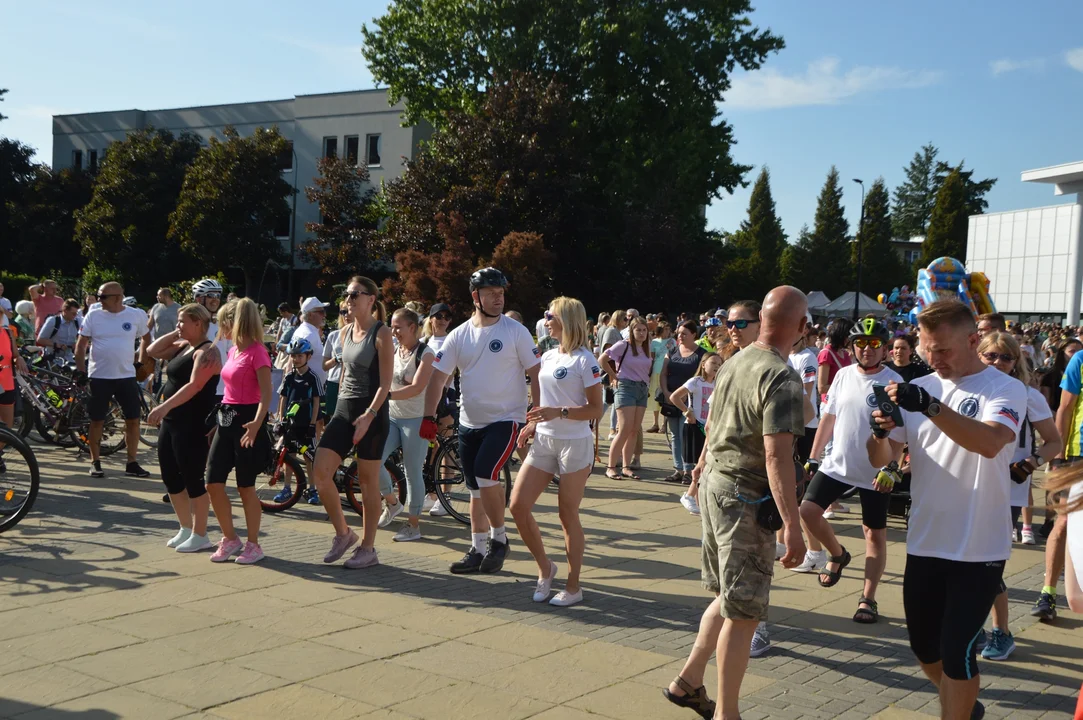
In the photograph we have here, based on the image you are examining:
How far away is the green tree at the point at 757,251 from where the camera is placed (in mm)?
51812

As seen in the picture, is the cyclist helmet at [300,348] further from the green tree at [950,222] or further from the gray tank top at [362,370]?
the green tree at [950,222]

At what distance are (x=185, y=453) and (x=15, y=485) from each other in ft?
5.89

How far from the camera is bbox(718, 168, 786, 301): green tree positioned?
51.8 metres

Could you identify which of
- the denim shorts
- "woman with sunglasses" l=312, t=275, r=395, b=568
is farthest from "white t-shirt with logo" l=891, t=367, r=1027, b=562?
the denim shorts

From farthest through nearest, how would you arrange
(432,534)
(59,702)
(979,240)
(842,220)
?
(842,220)
(979,240)
(432,534)
(59,702)

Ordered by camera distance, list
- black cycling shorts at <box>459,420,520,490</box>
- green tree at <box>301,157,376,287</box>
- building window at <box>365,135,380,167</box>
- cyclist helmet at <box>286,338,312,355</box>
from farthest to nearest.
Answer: building window at <box>365,135,380,167</box>, green tree at <box>301,157,376,287</box>, cyclist helmet at <box>286,338,312,355</box>, black cycling shorts at <box>459,420,520,490</box>

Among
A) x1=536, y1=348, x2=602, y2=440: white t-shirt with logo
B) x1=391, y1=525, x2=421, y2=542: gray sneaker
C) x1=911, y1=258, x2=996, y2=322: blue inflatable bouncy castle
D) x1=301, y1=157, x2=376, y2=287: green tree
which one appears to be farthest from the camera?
x1=301, y1=157, x2=376, y2=287: green tree

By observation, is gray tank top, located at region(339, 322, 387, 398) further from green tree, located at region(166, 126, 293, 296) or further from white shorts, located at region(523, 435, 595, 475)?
green tree, located at region(166, 126, 293, 296)

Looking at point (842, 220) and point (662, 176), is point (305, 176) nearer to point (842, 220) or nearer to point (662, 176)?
point (662, 176)

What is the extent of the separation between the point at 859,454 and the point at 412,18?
33.4m

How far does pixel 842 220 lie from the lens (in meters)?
99.9

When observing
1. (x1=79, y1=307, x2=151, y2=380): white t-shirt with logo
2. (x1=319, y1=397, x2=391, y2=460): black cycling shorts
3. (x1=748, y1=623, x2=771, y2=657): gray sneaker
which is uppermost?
(x1=79, y1=307, x2=151, y2=380): white t-shirt with logo

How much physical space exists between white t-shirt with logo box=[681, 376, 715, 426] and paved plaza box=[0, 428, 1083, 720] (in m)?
2.36

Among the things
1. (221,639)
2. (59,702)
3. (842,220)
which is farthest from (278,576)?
(842,220)
